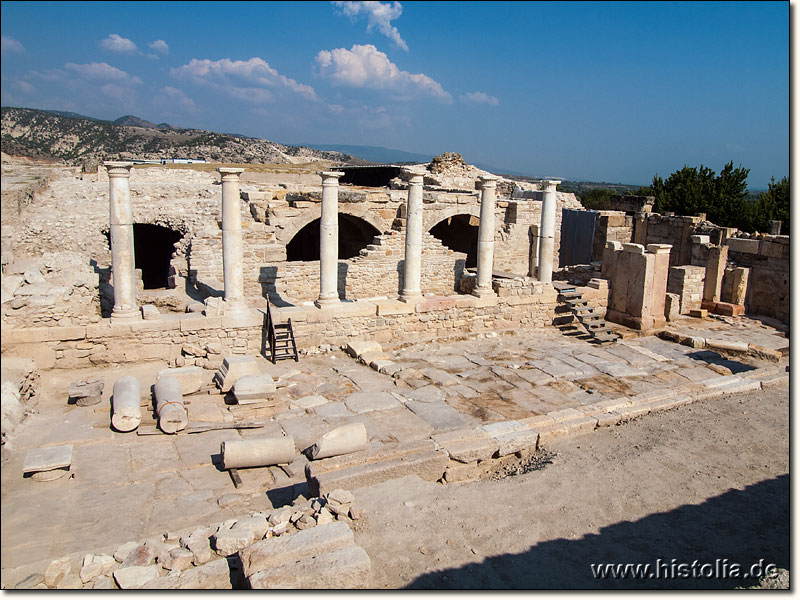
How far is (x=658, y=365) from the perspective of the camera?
38.7 feet

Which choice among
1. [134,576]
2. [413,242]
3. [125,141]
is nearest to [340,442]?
[134,576]

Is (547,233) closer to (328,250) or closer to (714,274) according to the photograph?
(328,250)

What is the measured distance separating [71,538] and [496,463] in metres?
4.62

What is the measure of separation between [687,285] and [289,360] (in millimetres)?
12082

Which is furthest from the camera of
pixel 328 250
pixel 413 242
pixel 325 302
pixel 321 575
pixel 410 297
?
pixel 413 242

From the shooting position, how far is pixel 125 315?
32.7 ft

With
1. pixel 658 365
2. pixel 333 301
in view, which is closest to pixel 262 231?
pixel 333 301

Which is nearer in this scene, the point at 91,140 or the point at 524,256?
the point at 524,256

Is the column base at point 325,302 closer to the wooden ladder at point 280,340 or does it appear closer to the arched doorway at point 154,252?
the wooden ladder at point 280,340

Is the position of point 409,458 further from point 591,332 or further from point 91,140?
point 91,140

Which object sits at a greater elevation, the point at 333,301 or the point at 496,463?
the point at 333,301

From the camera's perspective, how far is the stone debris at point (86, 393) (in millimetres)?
8117

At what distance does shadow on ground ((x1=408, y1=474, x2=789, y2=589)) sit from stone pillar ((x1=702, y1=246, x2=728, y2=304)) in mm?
12453

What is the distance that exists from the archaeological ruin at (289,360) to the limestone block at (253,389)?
1.1 inches
